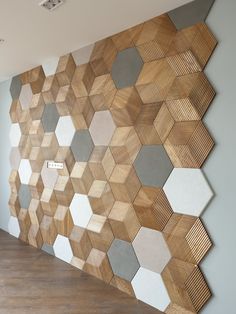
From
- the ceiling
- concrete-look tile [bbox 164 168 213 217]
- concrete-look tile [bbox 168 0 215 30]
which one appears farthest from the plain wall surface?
concrete-look tile [bbox 164 168 213 217]

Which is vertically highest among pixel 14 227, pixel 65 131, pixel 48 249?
pixel 65 131

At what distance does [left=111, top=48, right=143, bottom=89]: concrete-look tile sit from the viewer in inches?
104

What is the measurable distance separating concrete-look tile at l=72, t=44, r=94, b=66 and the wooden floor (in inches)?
96.7

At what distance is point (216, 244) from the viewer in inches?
82.4

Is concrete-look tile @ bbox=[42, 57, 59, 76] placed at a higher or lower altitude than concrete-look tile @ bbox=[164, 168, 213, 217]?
higher

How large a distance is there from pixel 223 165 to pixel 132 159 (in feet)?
2.92

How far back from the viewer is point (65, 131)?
11.3 feet

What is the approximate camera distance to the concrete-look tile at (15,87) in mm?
4258

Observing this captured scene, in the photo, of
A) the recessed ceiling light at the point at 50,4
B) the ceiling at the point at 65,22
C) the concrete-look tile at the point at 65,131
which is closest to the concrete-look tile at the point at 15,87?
the ceiling at the point at 65,22

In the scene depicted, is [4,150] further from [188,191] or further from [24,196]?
[188,191]

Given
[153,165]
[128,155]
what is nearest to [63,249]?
[128,155]

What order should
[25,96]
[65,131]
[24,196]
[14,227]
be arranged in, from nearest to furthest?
[65,131], [25,96], [24,196], [14,227]

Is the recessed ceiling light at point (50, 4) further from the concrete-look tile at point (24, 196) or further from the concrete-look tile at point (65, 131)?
the concrete-look tile at point (24, 196)

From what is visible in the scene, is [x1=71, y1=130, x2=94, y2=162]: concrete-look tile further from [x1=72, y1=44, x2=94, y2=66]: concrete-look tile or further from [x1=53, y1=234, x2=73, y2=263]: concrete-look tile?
[x1=53, y1=234, x2=73, y2=263]: concrete-look tile
